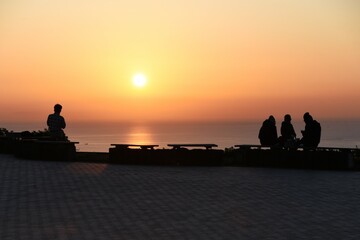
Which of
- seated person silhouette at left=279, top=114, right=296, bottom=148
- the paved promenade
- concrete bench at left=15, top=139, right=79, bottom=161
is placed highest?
seated person silhouette at left=279, top=114, right=296, bottom=148

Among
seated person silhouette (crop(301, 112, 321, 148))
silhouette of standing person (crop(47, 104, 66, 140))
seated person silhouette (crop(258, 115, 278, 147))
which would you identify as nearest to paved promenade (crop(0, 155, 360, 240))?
seated person silhouette (crop(301, 112, 321, 148))

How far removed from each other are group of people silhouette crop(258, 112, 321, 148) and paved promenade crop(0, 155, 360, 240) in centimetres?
163

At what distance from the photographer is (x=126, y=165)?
19.6 meters

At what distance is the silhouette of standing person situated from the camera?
20.3 metres

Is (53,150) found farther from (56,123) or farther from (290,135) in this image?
(290,135)

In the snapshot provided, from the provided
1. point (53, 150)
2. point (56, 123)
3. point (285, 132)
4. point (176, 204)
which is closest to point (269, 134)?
point (285, 132)

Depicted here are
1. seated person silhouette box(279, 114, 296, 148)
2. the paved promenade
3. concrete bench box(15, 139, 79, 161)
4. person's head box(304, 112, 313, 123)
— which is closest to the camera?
the paved promenade

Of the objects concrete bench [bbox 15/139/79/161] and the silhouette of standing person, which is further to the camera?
concrete bench [bbox 15/139/79/161]

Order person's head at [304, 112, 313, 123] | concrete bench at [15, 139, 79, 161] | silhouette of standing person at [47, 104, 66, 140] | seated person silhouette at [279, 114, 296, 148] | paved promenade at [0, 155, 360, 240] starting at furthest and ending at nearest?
concrete bench at [15, 139, 79, 161] → silhouette of standing person at [47, 104, 66, 140] → seated person silhouette at [279, 114, 296, 148] → person's head at [304, 112, 313, 123] → paved promenade at [0, 155, 360, 240]

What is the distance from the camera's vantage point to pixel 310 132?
1900cm

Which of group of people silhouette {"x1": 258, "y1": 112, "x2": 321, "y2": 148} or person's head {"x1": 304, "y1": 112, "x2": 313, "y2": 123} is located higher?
person's head {"x1": 304, "y1": 112, "x2": 313, "y2": 123}

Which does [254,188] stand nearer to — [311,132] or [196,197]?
[196,197]

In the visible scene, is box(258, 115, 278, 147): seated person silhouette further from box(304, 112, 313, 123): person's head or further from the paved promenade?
the paved promenade

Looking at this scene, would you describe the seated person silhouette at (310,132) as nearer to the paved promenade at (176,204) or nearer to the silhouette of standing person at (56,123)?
the paved promenade at (176,204)
